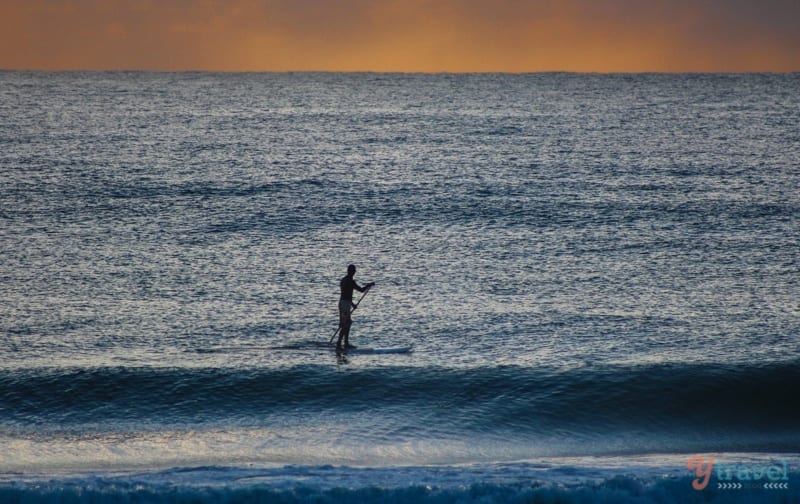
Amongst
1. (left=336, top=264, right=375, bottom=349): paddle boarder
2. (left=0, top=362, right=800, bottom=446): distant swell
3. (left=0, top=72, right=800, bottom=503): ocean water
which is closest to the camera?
(left=0, top=72, right=800, bottom=503): ocean water

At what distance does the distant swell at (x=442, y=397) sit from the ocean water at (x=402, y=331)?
6 cm

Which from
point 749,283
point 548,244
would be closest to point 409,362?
point 749,283

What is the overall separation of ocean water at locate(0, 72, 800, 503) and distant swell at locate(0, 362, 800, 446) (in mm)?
60

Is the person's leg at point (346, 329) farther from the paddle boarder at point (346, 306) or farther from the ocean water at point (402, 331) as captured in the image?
the ocean water at point (402, 331)

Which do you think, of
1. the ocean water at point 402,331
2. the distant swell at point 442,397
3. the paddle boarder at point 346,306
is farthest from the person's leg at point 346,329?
the distant swell at point 442,397

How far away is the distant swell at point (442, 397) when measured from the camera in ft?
52.8

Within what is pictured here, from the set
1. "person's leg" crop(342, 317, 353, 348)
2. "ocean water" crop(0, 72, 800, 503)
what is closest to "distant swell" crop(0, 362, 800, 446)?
"ocean water" crop(0, 72, 800, 503)

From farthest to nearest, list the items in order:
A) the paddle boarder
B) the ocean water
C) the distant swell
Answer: the paddle boarder < the distant swell < the ocean water

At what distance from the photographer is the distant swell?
52.8ft

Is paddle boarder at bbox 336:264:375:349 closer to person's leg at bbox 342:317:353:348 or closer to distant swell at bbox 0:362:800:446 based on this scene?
person's leg at bbox 342:317:353:348

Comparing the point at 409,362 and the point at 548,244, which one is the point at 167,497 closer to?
the point at 409,362

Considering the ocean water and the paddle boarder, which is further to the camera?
the paddle boarder

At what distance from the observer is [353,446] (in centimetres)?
1432

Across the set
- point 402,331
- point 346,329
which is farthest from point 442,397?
point 402,331
